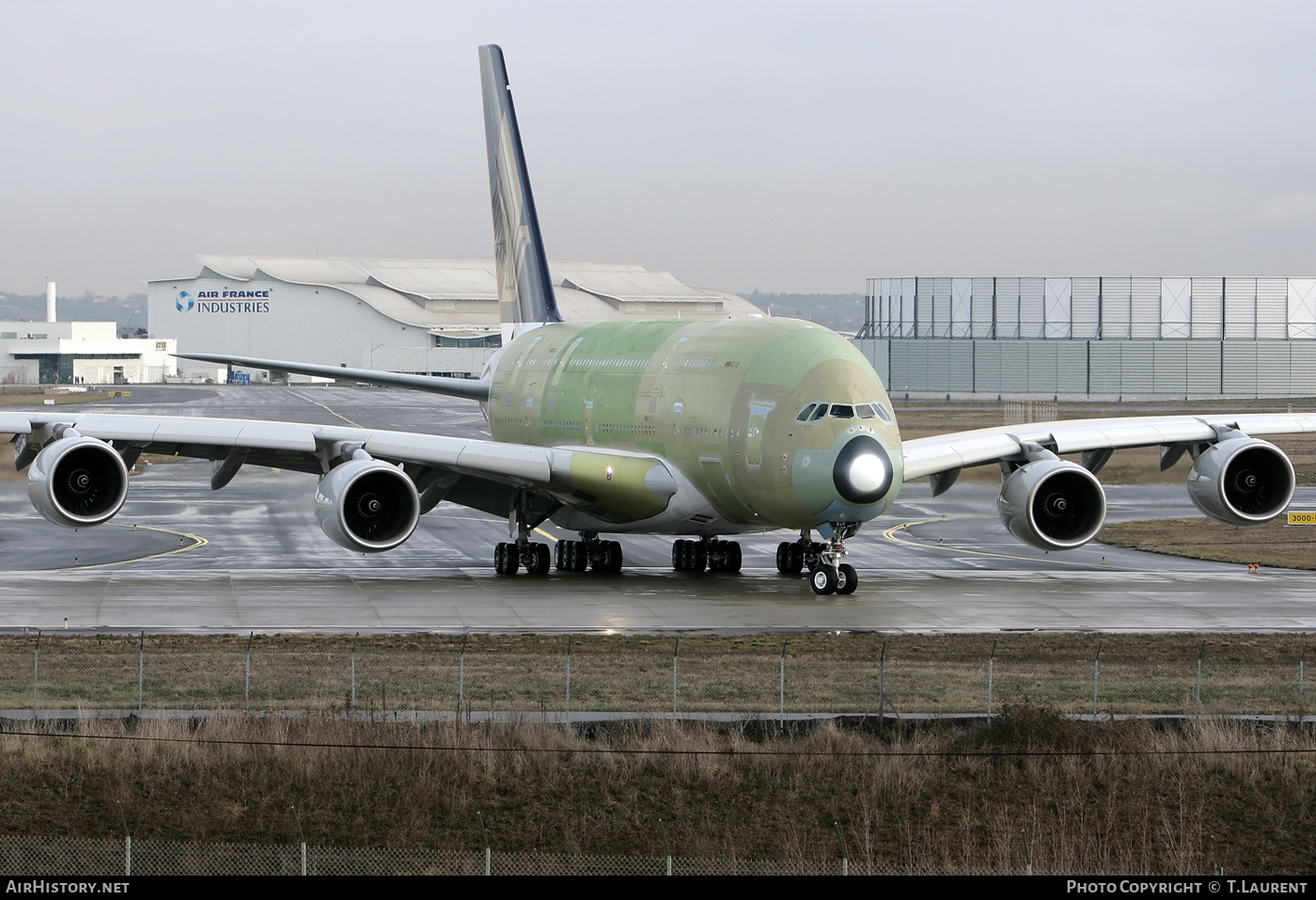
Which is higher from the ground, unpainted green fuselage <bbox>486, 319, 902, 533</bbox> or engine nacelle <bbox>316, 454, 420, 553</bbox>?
unpainted green fuselage <bbox>486, 319, 902, 533</bbox>

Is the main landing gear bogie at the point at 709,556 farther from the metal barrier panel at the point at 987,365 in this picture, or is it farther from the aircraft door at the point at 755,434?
the metal barrier panel at the point at 987,365

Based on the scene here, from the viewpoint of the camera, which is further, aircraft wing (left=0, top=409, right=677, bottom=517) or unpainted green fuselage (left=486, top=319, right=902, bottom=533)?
aircraft wing (left=0, top=409, right=677, bottom=517)

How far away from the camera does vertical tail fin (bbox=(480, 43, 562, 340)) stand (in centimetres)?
4928

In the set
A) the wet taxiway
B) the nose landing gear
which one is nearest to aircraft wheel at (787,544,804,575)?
the wet taxiway

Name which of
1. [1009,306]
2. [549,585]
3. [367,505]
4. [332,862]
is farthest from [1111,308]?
[332,862]

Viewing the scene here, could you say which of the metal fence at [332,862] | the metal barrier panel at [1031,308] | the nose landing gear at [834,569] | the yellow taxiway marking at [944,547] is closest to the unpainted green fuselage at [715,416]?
the nose landing gear at [834,569]

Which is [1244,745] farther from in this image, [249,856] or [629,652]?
[249,856]

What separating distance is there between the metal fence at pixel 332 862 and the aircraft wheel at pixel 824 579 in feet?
53.7

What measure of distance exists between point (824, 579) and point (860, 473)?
11.4ft

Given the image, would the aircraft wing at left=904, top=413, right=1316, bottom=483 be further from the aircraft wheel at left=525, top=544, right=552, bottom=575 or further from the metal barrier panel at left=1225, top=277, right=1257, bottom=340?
the metal barrier panel at left=1225, top=277, right=1257, bottom=340

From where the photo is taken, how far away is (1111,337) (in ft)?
420

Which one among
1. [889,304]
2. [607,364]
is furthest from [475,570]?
[889,304]

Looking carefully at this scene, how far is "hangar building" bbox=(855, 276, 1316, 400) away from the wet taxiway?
68748 mm

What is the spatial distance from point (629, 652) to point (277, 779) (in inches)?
339
